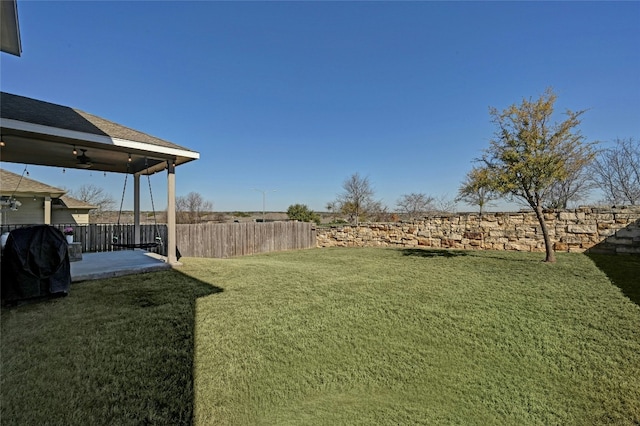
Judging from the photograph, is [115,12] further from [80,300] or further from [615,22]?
[615,22]

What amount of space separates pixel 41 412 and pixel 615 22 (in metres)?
11.8

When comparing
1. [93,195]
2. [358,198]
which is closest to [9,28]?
[358,198]

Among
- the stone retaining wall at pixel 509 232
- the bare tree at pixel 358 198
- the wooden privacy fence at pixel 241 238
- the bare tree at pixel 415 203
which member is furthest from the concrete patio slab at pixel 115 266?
the bare tree at pixel 358 198

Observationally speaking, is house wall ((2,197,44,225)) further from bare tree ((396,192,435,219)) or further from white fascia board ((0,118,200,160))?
bare tree ((396,192,435,219))

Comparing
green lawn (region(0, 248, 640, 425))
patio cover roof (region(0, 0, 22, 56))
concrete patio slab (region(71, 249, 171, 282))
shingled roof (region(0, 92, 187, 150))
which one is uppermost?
patio cover roof (region(0, 0, 22, 56))

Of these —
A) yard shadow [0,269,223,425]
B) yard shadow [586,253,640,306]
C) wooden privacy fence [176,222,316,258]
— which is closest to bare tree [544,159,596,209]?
yard shadow [586,253,640,306]

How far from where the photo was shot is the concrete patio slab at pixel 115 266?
485 centimetres

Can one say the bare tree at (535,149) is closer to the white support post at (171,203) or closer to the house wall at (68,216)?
Result: the white support post at (171,203)

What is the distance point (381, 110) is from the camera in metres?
13.2

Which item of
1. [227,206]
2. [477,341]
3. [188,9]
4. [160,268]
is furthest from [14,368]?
[227,206]

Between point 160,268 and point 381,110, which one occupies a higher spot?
point 381,110

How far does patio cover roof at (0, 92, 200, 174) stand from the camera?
4147mm

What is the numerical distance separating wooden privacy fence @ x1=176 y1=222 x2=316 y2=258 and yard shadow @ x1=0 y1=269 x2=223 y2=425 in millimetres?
5487

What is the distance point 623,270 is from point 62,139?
10.9 meters
